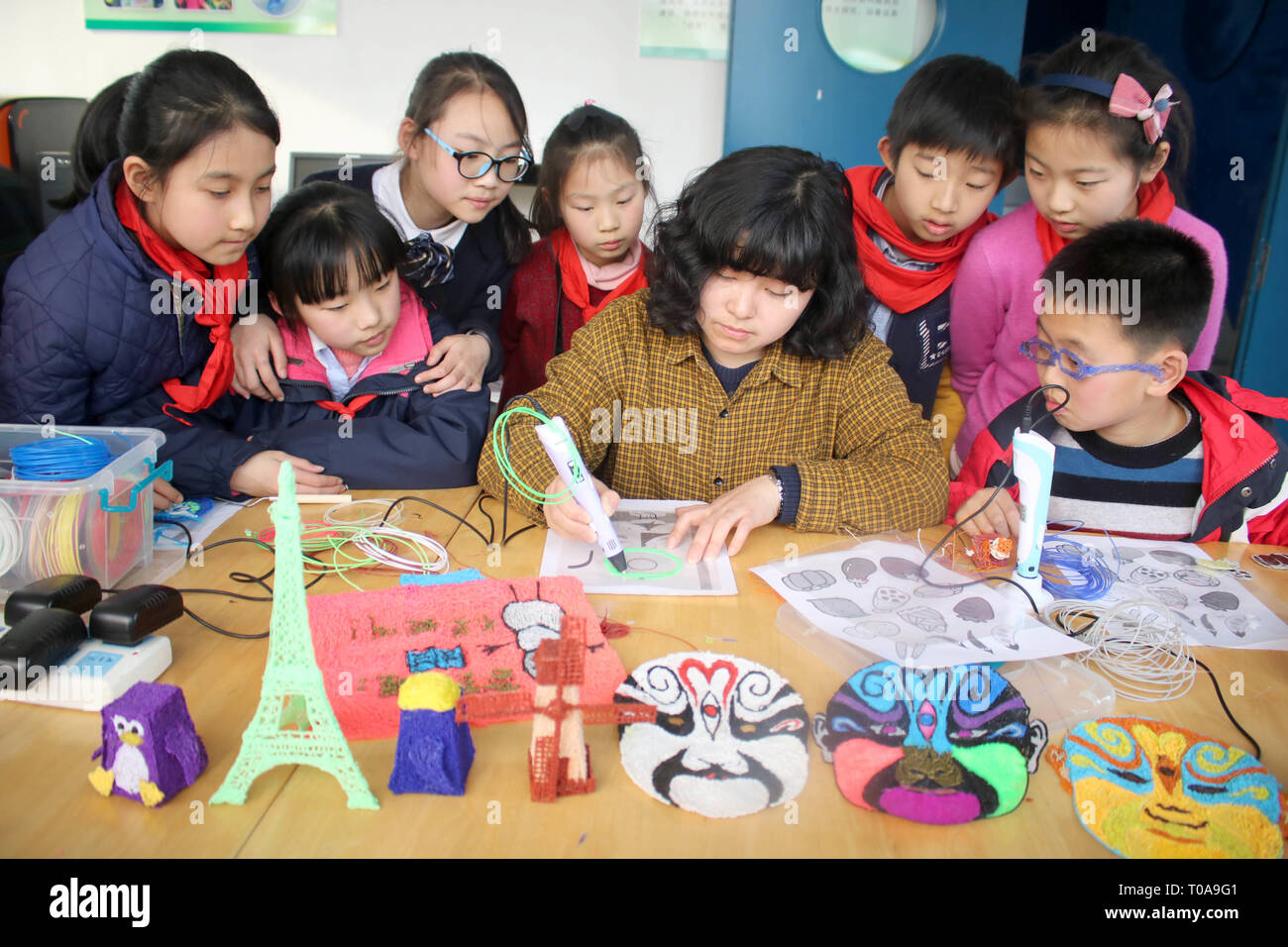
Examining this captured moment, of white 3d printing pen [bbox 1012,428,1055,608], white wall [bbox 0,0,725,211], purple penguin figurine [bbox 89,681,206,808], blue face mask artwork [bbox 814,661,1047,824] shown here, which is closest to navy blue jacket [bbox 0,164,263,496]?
purple penguin figurine [bbox 89,681,206,808]

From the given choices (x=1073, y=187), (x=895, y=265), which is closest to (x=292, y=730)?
(x=895, y=265)

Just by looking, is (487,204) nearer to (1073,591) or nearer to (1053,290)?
(1053,290)

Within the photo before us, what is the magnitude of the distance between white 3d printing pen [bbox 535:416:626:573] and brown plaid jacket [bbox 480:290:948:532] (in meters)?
0.27

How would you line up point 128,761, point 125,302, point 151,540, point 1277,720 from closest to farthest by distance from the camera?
point 128,761 → point 1277,720 → point 151,540 → point 125,302

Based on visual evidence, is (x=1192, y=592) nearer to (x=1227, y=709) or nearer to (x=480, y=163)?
(x=1227, y=709)

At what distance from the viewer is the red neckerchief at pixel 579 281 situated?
1.86m

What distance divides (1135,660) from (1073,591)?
0.55ft

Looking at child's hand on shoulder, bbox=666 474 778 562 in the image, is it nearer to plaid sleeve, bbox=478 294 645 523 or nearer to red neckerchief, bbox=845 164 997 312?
plaid sleeve, bbox=478 294 645 523

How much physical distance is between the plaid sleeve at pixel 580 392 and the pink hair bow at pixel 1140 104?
88cm

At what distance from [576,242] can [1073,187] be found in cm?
95

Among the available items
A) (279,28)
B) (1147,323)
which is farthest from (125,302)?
(279,28)

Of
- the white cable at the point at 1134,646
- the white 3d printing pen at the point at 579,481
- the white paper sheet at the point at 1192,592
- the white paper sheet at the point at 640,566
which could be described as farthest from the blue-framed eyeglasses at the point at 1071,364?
the white 3d printing pen at the point at 579,481

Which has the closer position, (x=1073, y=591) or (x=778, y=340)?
(x=1073, y=591)

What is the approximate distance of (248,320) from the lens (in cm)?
152
